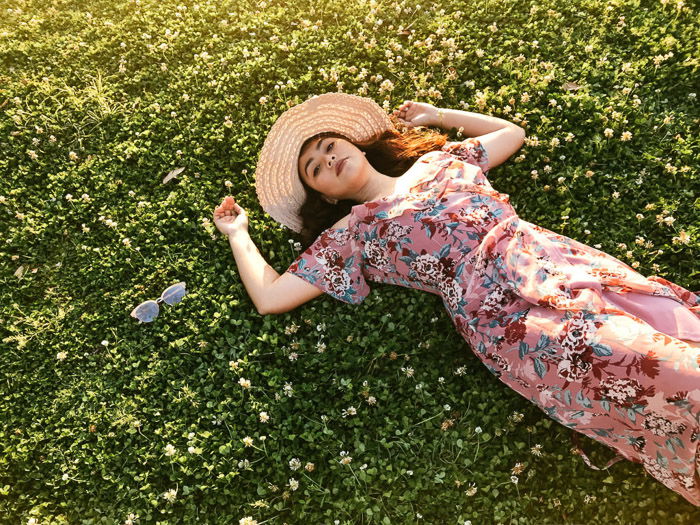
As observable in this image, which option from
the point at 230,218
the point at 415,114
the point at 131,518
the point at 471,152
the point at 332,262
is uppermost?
the point at 415,114

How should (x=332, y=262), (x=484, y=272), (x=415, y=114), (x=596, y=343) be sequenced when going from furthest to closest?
(x=415, y=114) < (x=332, y=262) < (x=484, y=272) < (x=596, y=343)

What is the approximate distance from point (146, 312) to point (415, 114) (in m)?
3.48

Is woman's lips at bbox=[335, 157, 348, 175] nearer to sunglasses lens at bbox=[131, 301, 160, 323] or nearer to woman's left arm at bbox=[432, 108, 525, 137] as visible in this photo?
woman's left arm at bbox=[432, 108, 525, 137]

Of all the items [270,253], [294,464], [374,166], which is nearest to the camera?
[294,464]

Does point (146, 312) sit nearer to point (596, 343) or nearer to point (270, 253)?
point (270, 253)

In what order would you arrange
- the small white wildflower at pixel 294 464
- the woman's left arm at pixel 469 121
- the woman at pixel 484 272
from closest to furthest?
the woman at pixel 484 272
the small white wildflower at pixel 294 464
the woman's left arm at pixel 469 121

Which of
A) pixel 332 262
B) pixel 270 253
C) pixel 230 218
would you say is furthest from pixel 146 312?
pixel 332 262

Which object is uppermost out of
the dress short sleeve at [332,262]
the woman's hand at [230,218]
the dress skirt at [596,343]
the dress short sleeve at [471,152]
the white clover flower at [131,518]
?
the dress short sleeve at [471,152]

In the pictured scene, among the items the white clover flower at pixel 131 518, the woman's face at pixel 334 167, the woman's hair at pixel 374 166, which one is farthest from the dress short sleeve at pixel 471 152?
the white clover flower at pixel 131 518

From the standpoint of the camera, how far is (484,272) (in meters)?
4.32

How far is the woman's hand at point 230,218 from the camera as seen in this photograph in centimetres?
529

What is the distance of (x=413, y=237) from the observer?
177 inches

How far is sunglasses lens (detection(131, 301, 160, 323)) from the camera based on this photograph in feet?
17.1

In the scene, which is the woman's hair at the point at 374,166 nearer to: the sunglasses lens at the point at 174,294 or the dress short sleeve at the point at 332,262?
the dress short sleeve at the point at 332,262
